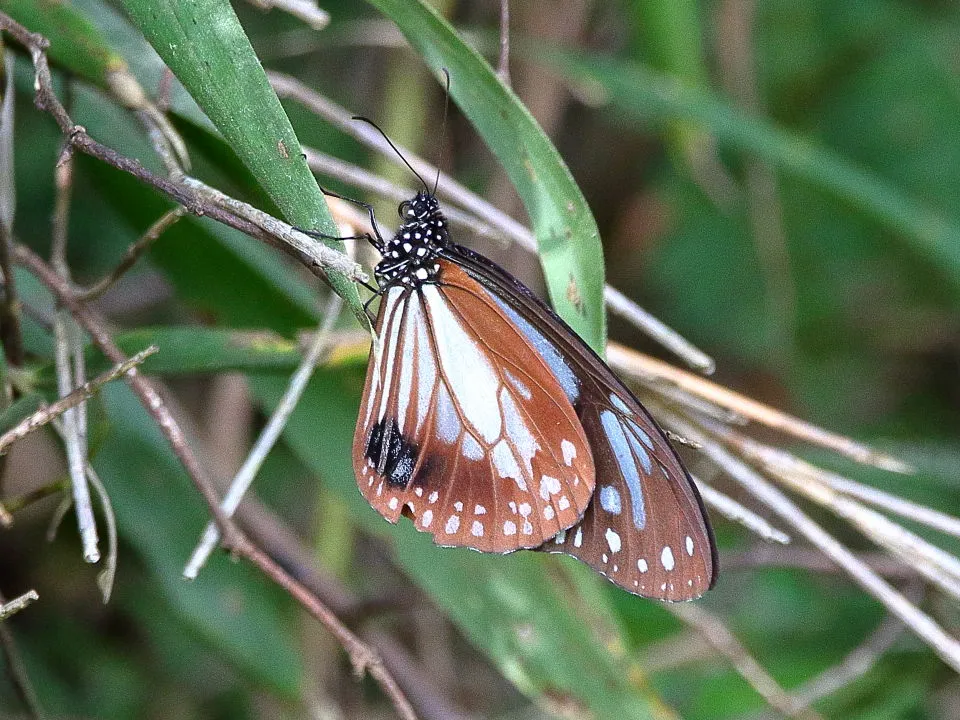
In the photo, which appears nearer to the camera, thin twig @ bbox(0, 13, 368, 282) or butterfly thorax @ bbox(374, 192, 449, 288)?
thin twig @ bbox(0, 13, 368, 282)

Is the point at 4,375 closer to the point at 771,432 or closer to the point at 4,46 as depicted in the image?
the point at 4,46

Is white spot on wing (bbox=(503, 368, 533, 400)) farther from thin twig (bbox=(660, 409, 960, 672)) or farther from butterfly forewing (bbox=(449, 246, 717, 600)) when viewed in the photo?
thin twig (bbox=(660, 409, 960, 672))

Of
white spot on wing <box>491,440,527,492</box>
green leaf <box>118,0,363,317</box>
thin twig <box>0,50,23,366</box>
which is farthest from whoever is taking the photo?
white spot on wing <box>491,440,527,492</box>

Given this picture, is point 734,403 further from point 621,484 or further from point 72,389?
point 72,389

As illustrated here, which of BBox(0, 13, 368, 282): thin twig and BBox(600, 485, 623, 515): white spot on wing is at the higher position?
BBox(600, 485, 623, 515): white spot on wing

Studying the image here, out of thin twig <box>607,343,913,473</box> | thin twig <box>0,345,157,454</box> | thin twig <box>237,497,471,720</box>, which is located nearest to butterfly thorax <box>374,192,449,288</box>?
thin twig <box>607,343,913,473</box>

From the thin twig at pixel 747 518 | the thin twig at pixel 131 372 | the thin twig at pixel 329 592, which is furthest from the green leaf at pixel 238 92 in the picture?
the thin twig at pixel 329 592
